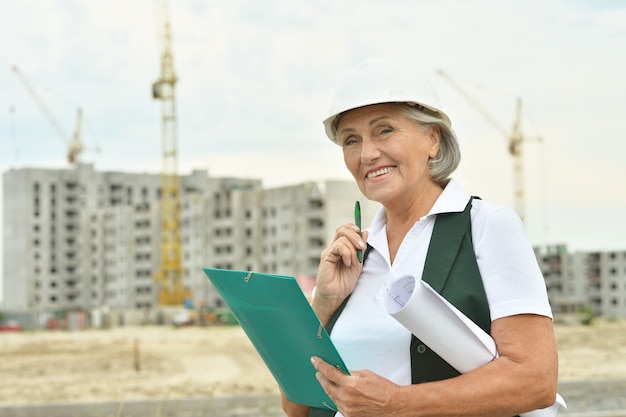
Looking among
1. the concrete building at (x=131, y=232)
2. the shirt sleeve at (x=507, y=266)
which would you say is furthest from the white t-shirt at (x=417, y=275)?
the concrete building at (x=131, y=232)

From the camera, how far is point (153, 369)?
24.8 meters

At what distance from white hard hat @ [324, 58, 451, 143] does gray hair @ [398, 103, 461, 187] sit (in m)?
0.01

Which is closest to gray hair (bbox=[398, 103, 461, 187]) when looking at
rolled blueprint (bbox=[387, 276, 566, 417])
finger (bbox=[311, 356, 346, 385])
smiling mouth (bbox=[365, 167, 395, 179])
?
smiling mouth (bbox=[365, 167, 395, 179])

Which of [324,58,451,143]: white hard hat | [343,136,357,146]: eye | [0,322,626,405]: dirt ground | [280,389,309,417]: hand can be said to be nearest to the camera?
[324,58,451,143]: white hard hat

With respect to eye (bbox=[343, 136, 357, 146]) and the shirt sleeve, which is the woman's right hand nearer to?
eye (bbox=[343, 136, 357, 146])

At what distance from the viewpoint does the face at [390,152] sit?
2178 mm

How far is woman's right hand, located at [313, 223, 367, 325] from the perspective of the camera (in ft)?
7.32

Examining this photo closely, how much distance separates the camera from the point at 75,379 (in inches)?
857

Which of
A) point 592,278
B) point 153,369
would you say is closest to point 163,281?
point 592,278

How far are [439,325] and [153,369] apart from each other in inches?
935

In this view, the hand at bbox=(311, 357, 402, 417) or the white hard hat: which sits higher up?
the white hard hat

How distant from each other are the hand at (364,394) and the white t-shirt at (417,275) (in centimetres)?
14

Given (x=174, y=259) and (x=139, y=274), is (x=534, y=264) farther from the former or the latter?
(x=139, y=274)

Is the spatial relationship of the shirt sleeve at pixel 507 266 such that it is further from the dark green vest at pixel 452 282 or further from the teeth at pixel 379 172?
the teeth at pixel 379 172
